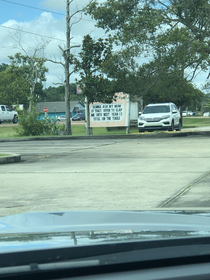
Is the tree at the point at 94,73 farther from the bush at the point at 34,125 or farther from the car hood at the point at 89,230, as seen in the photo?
the car hood at the point at 89,230

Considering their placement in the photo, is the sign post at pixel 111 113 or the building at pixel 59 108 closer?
the sign post at pixel 111 113

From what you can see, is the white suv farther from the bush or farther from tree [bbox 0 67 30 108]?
tree [bbox 0 67 30 108]

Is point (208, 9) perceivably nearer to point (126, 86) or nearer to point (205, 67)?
point (205, 67)

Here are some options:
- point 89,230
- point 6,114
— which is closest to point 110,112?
point 89,230

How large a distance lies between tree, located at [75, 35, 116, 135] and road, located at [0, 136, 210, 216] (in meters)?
12.8

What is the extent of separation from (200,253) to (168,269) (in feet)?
0.46

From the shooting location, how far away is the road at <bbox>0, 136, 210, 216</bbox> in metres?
6.46

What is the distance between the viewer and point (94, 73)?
2664 cm

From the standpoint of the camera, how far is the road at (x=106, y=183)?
6.46 metres

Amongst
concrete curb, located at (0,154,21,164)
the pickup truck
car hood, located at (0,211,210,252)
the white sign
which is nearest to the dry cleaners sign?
the white sign

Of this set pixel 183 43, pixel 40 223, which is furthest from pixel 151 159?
pixel 183 43

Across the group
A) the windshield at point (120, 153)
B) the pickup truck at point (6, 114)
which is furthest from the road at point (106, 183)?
the pickup truck at point (6, 114)

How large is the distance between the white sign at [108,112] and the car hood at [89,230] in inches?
975

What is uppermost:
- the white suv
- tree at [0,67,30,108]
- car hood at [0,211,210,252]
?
tree at [0,67,30,108]
